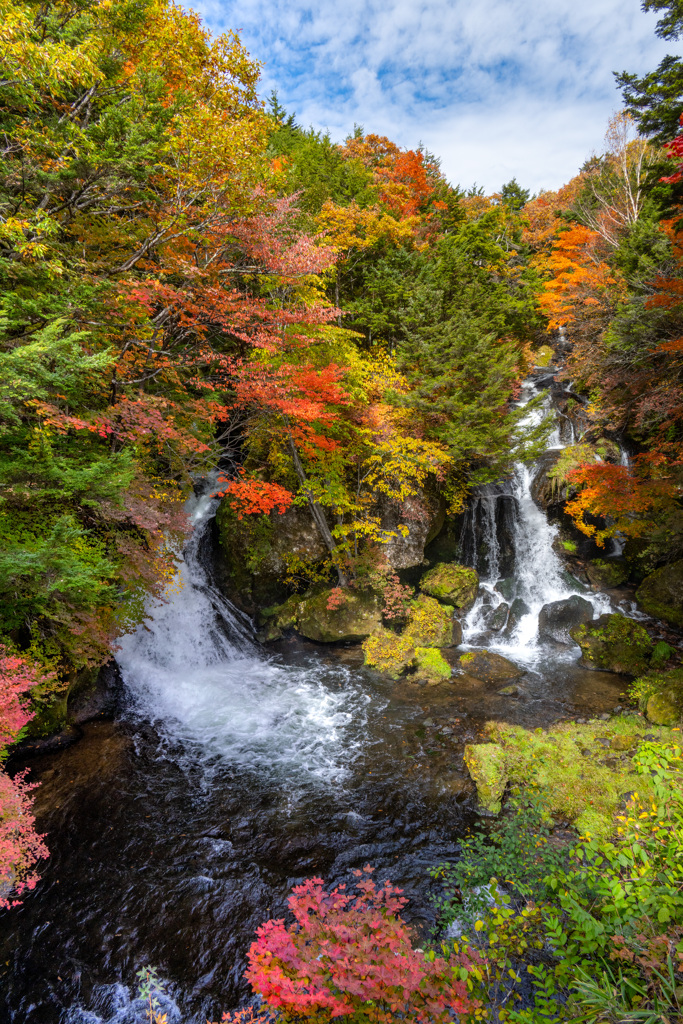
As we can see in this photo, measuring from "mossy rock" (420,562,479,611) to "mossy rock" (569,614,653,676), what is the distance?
11.2ft

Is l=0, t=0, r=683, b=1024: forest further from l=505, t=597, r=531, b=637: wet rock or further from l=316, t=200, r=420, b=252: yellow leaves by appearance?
l=505, t=597, r=531, b=637: wet rock

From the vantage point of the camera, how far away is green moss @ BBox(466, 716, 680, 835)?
6.23m

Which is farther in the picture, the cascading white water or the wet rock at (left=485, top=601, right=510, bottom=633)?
the wet rock at (left=485, top=601, right=510, bottom=633)

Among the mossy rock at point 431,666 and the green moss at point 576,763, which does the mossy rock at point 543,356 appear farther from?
the green moss at point 576,763

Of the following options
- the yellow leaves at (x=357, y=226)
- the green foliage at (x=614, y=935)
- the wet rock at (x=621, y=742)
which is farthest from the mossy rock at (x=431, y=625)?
the yellow leaves at (x=357, y=226)

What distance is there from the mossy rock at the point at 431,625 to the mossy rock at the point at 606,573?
5.32 m

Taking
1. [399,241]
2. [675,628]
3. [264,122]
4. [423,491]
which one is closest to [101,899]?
[423,491]

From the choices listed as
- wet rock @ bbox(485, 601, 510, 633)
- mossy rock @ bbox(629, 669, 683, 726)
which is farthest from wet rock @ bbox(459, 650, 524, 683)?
mossy rock @ bbox(629, 669, 683, 726)

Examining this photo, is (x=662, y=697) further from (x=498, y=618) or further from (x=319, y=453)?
(x=319, y=453)

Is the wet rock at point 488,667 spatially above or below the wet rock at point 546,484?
below

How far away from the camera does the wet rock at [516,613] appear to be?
42.0 feet

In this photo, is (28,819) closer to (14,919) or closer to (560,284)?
(14,919)

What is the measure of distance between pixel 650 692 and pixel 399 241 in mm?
18420

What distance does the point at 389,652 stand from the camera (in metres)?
11.5
